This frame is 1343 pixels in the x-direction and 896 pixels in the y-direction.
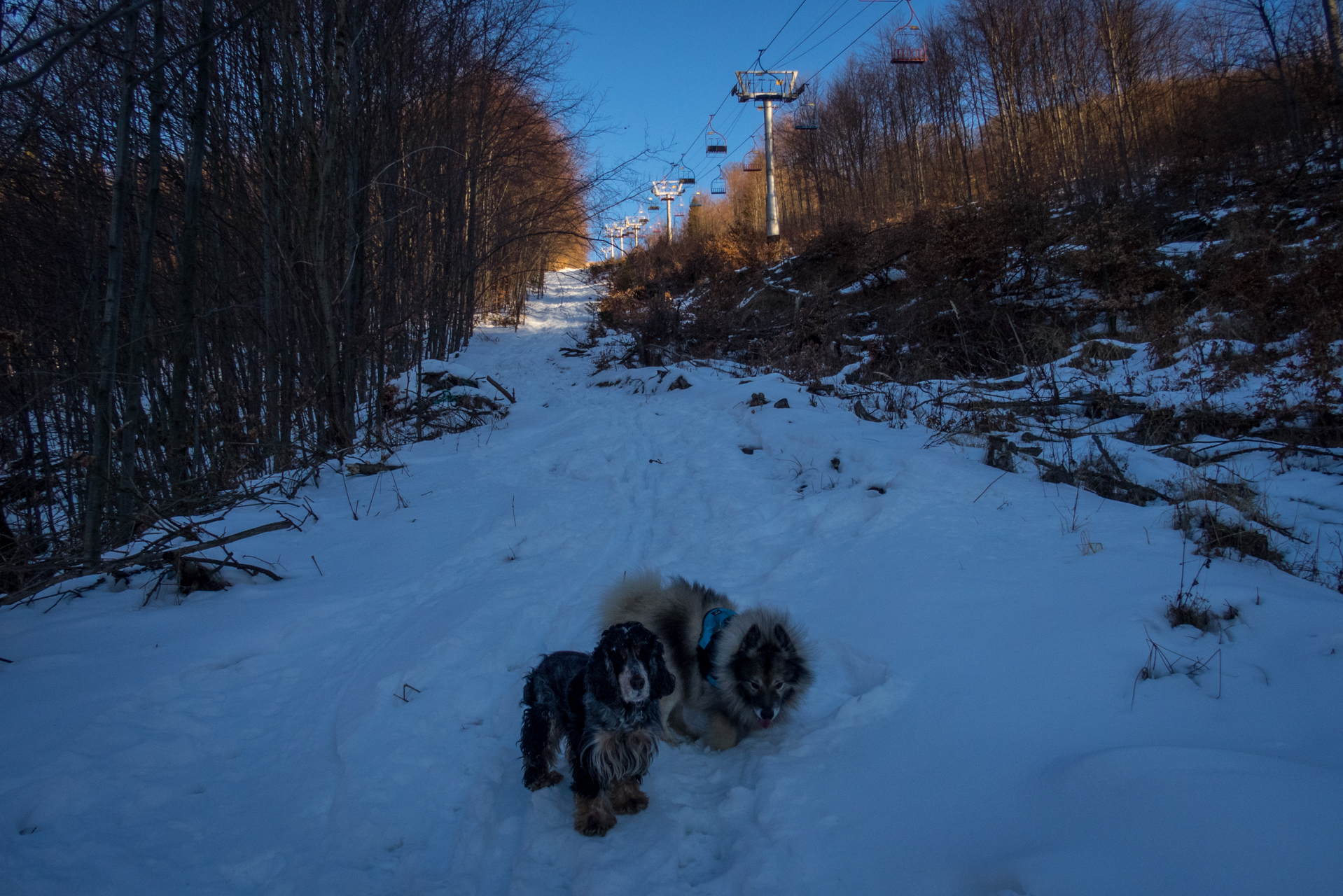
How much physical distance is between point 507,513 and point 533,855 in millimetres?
3754

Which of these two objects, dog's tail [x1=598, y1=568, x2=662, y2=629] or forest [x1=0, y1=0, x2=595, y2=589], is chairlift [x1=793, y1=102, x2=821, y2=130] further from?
dog's tail [x1=598, y1=568, x2=662, y2=629]

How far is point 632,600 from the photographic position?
3359mm

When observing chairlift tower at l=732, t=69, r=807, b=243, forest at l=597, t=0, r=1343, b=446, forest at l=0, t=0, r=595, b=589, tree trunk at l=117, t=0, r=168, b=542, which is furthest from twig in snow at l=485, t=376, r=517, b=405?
chairlift tower at l=732, t=69, r=807, b=243

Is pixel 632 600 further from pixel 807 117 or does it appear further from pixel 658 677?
pixel 807 117

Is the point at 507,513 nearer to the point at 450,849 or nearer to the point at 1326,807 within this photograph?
the point at 450,849

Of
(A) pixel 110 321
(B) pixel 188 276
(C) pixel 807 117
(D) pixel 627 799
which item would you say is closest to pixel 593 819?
(D) pixel 627 799

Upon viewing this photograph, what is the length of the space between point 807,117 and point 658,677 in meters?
28.5

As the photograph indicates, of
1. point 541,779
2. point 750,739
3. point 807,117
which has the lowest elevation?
point 750,739

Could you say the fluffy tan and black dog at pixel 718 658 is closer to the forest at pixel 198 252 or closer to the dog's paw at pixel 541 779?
the dog's paw at pixel 541 779

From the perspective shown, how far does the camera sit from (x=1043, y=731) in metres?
2.41

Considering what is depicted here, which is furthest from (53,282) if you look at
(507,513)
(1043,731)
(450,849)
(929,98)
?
(929,98)

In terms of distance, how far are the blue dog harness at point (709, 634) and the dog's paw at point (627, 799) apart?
25.9 inches

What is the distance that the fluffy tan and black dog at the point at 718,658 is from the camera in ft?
9.06

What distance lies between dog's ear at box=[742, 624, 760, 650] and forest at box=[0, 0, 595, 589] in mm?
4064
